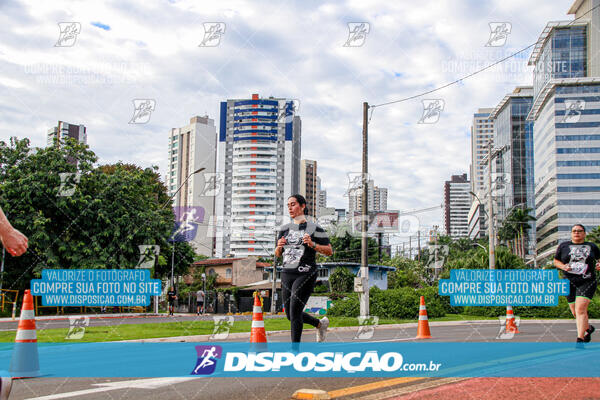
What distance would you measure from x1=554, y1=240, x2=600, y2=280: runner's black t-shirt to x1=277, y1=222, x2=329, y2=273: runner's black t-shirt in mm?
3441

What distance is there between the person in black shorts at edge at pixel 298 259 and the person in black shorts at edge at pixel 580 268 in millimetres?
3388

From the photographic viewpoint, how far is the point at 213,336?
1233 cm

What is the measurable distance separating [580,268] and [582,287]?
25cm

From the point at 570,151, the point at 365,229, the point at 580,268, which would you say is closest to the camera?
the point at 580,268

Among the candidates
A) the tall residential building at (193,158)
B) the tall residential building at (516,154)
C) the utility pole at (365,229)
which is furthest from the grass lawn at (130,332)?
the tall residential building at (516,154)

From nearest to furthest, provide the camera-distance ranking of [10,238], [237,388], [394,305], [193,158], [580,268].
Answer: [10,238] < [237,388] < [580,268] < [394,305] < [193,158]

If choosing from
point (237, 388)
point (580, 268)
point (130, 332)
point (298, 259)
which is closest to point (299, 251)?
point (298, 259)

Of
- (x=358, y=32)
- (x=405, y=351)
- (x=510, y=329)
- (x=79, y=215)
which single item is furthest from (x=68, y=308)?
(x=405, y=351)

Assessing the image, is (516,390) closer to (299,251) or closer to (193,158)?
(299,251)

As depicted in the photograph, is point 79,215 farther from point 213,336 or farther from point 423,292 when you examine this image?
point 213,336

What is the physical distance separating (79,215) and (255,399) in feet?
93.8

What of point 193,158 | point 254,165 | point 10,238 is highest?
point 254,165

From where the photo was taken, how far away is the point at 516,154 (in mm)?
161500

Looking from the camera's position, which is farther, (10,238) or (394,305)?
(394,305)
